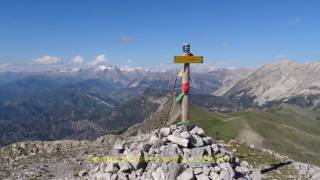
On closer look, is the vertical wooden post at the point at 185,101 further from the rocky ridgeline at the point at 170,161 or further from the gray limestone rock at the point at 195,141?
the gray limestone rock at the point at 195,141

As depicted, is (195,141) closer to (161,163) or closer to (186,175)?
(161,163)

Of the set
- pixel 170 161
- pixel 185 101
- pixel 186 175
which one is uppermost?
pixel 185 101

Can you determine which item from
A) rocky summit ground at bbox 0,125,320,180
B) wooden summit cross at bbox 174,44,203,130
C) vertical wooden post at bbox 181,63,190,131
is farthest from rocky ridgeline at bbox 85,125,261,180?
wooden summit cross at bbox 174,44,203,130

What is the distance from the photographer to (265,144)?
180m

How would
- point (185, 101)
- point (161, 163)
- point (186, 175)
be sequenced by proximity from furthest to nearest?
point (185, 101), point (161, 163), point (186, 175)

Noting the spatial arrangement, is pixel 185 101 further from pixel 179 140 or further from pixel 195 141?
pixel 195 141

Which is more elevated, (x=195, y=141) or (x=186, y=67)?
(x=186, y=67)

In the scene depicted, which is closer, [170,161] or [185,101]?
[170,161]

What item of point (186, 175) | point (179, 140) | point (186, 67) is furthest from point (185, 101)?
point (186, 175)

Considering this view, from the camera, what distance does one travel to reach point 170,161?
3266cm

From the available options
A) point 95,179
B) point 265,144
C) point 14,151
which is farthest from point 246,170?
point 265,144

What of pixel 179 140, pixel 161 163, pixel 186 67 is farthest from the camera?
pixel 186 67

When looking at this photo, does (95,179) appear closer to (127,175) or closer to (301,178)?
(127,175)

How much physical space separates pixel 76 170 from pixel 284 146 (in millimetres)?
161841
